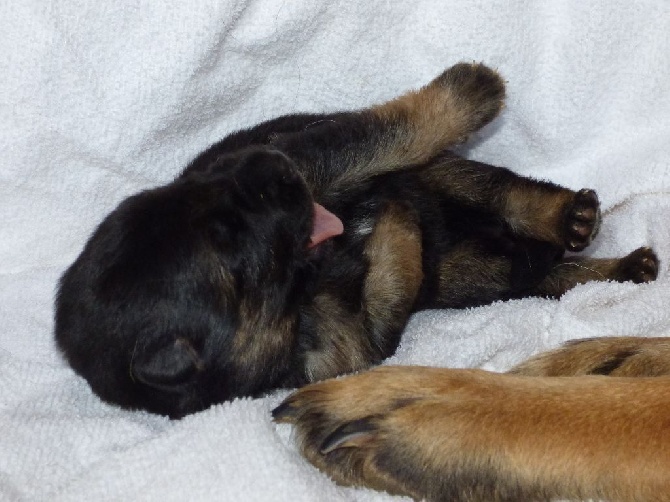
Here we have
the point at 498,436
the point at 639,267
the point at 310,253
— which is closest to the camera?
the point at 498,436

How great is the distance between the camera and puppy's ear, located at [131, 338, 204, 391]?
193 cm

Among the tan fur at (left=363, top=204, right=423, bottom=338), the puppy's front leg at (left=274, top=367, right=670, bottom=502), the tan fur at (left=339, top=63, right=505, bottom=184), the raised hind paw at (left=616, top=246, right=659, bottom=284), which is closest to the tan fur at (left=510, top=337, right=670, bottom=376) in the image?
the puppy's front leg at (left=274, top=367, right=670, bottom=502)

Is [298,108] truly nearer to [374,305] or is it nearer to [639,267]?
[374,305]

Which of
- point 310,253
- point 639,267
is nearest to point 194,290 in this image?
point 310,253

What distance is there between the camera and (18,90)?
2.57m

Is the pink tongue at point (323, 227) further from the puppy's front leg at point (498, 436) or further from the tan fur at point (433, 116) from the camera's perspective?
the puppy's front leg at point (498, 436)

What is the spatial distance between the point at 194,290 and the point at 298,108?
1.05 metres

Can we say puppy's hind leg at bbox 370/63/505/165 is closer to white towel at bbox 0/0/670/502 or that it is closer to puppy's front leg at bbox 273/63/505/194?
puppy's front leg at bbox 273/63/505/194

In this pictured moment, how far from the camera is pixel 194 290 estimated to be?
1.99 metres

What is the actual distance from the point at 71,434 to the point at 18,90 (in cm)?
112

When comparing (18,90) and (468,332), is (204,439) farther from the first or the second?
(18,90)

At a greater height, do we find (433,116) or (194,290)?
(433,116)

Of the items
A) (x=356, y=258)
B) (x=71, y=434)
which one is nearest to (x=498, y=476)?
(x=356, y=258)

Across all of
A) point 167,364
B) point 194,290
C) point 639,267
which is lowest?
point 167,364
